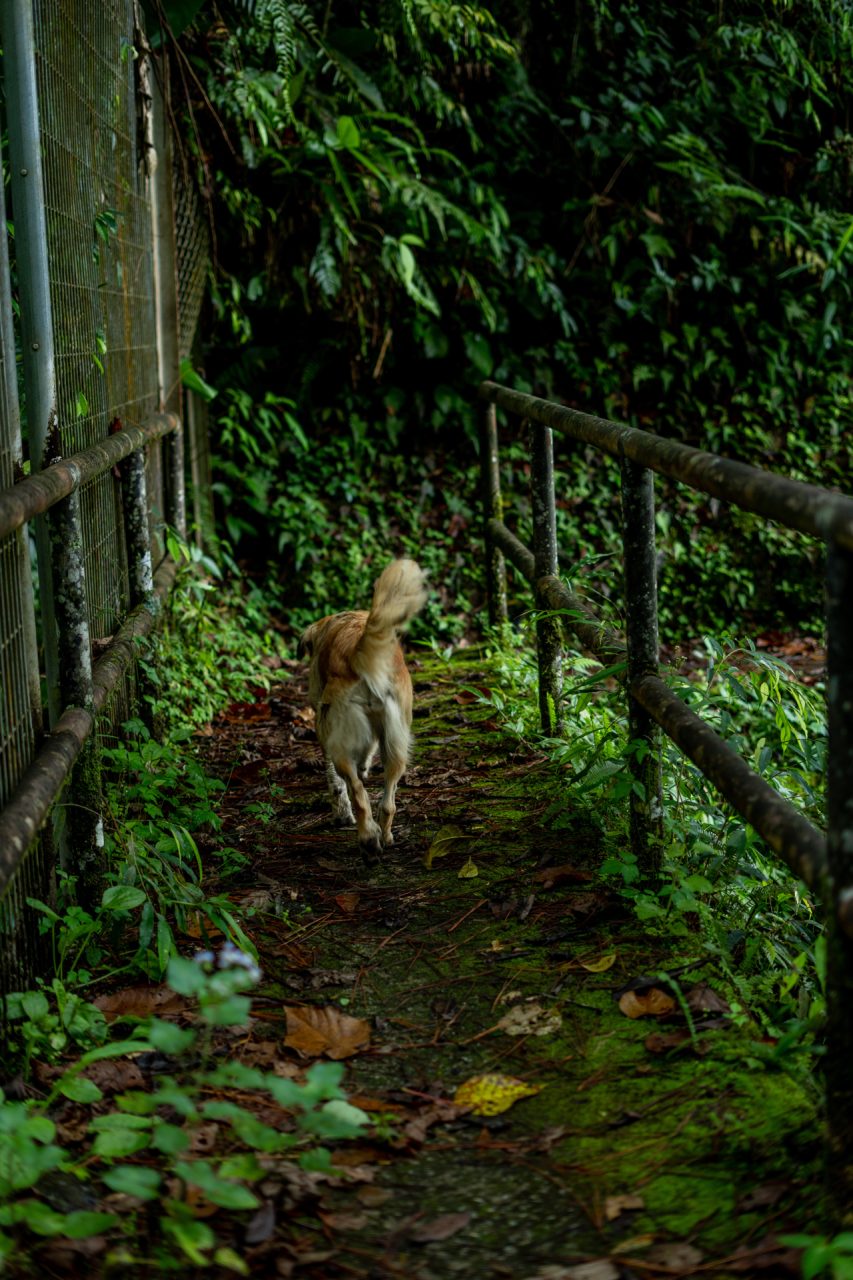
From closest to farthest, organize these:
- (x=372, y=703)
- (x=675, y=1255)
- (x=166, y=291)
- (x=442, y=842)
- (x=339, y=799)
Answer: (x=675, y=1255) → (x=442, y=842) → (x=372, y=703) → (x=339, y=799) → (x=166, y=291)

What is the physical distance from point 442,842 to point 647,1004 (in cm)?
142

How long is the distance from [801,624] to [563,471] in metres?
2.24

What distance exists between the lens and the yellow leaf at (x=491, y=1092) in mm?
2592

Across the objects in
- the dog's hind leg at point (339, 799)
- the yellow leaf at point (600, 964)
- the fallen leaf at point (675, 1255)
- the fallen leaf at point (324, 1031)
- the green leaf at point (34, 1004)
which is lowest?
the dog's hind leg at point (339, 799)

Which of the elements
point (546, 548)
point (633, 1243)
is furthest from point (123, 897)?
point (546, 548)

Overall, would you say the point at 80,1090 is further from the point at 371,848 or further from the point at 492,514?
the point at 492,514

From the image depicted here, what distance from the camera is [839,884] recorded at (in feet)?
6.23

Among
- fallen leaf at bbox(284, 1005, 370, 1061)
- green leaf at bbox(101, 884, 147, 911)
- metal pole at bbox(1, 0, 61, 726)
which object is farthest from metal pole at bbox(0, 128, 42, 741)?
fallen leaf at bbox(284, 1005, 370, 1061)

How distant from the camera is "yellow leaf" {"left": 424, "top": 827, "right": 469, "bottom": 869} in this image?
13.6 ft

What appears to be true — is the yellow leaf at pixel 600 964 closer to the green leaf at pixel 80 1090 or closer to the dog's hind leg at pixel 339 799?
the green leaf at pixel 80 1090

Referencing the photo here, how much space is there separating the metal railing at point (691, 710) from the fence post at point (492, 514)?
1.74 m

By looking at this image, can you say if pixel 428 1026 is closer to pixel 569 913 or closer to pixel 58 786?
pixel 569 913

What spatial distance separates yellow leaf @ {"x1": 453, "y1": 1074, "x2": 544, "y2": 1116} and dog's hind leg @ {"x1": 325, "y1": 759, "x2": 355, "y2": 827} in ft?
6.76

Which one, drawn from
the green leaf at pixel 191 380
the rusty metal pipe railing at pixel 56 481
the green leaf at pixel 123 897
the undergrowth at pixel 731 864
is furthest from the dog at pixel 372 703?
the green leaf at pixel 191 380
